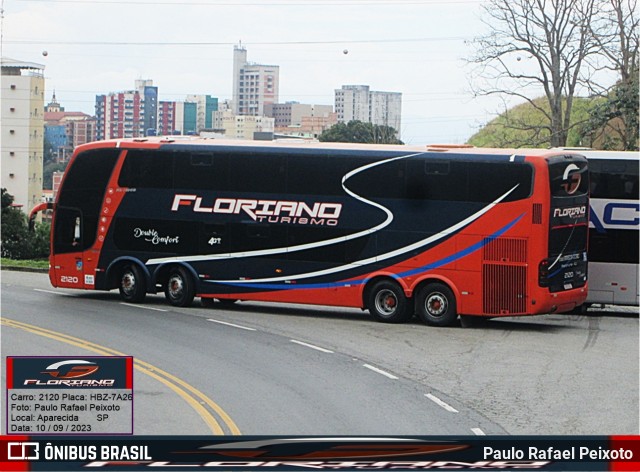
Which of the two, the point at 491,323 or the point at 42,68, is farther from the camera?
the point at 42,68

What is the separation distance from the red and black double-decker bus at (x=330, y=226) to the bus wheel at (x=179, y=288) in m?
0.03

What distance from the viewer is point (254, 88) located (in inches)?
3976

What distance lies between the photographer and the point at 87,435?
32.6 feet

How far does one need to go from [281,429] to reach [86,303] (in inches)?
556

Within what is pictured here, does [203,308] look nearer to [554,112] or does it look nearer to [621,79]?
[554,112]

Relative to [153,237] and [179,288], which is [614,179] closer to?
[179,288]

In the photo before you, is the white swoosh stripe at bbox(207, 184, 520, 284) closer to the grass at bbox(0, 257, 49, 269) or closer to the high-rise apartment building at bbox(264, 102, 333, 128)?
the grass at bbox(0, 257, 49, 269)

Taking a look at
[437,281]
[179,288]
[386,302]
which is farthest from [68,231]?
[437,281]

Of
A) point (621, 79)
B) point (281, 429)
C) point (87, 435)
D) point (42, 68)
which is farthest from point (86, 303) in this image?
point (42, 68)

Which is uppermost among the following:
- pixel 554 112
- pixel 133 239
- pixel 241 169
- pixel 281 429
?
pixel 554 112

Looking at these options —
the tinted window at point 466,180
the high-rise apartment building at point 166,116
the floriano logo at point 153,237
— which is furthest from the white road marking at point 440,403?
the high-rise apartment building at point 166,116

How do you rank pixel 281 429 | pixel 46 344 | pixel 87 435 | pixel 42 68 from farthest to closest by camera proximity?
pixel 42 68 < pixel 46 344 < pixel 281 429 < pixel 87 435

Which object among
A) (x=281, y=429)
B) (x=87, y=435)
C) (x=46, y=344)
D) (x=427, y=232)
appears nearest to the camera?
(x=87, y=435)

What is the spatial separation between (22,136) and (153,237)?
91.6 meters
